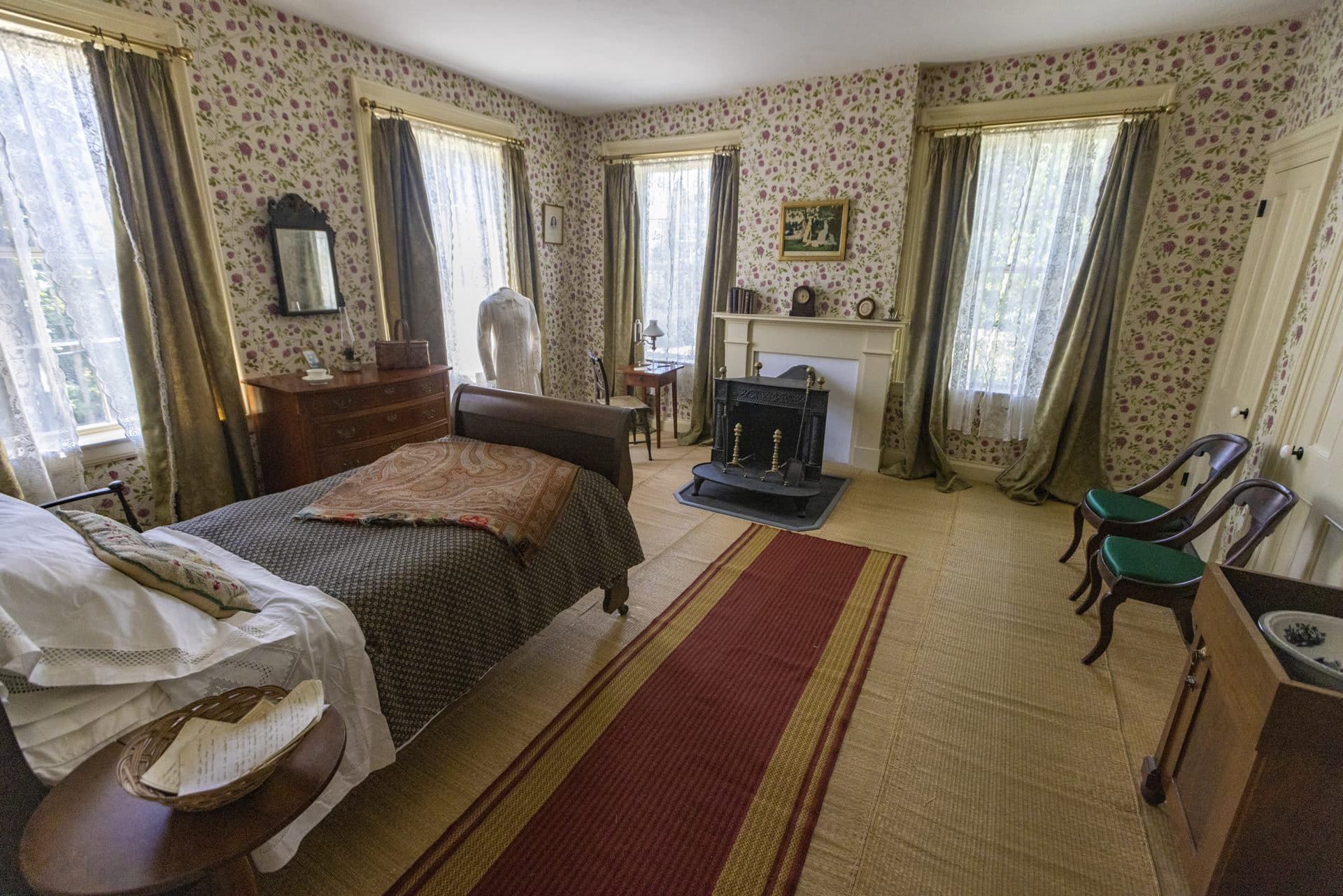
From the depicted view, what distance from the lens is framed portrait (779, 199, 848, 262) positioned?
4152mm

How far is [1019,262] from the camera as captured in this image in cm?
382

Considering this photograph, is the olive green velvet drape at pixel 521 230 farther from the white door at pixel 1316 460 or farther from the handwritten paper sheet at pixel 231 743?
the white door at pixel 1316 460

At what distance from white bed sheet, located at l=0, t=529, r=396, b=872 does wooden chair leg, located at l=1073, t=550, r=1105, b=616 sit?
2784 mm

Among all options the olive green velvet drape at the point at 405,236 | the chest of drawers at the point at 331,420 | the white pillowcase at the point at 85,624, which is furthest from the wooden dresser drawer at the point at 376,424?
the white pillowcase at the point at 85,624

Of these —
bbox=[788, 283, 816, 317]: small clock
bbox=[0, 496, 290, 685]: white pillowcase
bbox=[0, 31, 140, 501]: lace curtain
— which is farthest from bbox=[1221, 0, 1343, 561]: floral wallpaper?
bbox=[0, 31, 140, 501]: lace curtain

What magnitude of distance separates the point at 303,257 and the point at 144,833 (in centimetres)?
327

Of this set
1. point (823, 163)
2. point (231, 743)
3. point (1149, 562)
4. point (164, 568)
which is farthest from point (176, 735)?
point (823, 163)

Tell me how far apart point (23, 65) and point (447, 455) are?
2381 mm

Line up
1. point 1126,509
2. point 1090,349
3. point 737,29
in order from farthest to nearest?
point 1090,349
point 737,29
point 1126,509

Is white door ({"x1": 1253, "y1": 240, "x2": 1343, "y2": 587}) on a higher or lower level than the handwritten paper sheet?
higher

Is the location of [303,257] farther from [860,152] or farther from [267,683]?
[860,152]

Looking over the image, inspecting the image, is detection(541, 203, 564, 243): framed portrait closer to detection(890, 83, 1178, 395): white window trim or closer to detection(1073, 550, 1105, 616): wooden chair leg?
detection(890, 83, 1178, 395): white window trim

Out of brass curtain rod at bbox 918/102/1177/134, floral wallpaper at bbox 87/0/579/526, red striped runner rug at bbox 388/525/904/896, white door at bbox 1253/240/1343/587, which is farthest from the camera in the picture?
brass curtain rod at bbox 918/102/1177/134

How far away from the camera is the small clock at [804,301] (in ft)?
14.2
